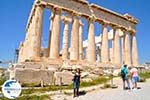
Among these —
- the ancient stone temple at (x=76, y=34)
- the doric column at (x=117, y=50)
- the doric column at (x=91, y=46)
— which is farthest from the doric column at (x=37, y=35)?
the doric column at (x=117, y=50)

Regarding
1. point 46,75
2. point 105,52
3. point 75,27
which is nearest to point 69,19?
point 75,27

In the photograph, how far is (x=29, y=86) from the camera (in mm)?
21609

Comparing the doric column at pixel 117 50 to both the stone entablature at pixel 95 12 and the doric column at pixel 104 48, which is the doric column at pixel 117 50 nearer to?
the stone entablature at pixel 95 12

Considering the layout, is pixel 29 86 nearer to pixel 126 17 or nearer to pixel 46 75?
pixel 46 75

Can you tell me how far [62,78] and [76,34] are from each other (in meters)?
17.7

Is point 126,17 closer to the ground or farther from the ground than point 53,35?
farther from the ground

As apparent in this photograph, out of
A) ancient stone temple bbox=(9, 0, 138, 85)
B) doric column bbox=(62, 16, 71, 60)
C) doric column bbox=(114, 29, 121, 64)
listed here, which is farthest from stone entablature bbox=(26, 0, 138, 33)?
doric column bbox=(62, 16, 71, 60)

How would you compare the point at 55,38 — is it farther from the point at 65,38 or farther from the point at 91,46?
the point at 91,46

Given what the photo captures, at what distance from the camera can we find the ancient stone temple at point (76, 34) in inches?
1430

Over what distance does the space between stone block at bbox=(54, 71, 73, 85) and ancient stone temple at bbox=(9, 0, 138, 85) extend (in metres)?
7.41

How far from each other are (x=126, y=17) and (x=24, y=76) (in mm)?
33157

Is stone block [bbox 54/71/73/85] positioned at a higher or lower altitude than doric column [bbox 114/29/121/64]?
lower

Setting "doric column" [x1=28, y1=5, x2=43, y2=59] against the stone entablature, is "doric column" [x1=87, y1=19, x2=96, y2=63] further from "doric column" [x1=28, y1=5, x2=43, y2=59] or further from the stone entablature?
"doric column" [x1=28, y1=5, x2=43, y2=59]

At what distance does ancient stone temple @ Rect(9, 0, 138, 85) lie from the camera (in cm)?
3631
